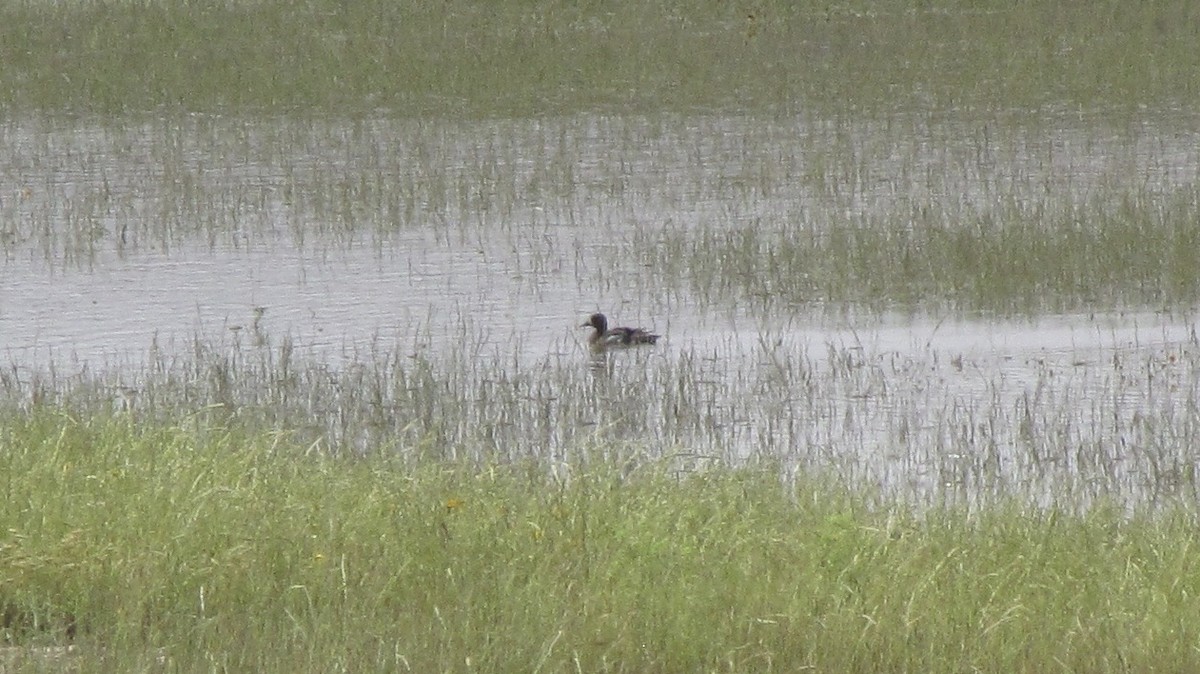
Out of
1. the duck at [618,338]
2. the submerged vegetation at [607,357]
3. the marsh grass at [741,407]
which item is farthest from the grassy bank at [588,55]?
the marsh grass at [741,407]

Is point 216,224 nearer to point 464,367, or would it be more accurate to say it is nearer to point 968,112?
point 464,367

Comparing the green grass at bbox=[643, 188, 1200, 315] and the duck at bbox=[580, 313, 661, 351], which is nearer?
the duck at bbox=[580, 313, 661, 351]

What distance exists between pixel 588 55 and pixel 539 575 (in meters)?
18.6

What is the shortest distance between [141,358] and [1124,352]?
5814mm

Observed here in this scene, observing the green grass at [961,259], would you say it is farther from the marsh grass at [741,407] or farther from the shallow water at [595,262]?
the marsh grass at [741,407]

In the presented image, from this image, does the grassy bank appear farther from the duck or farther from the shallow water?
→ the duck

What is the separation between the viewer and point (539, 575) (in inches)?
233

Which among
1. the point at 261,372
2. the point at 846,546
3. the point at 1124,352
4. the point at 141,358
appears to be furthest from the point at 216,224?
the point at 846,546

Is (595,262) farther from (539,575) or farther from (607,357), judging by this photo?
(539,575)

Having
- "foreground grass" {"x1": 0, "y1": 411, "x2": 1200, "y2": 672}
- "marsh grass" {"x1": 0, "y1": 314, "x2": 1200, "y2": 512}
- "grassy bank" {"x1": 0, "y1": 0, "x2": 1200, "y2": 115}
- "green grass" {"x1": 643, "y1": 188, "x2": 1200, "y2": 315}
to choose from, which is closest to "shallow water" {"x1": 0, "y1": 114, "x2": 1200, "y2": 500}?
"marsh grass" {"x1": 0, "y1": 314, "x2": 1200, "y2": 512}

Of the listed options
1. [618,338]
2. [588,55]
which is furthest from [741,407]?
[588,55]

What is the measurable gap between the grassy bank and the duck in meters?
9.46

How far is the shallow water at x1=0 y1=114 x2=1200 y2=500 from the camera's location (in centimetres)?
1032

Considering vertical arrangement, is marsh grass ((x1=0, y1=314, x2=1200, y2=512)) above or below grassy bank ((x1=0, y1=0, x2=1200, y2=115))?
below
